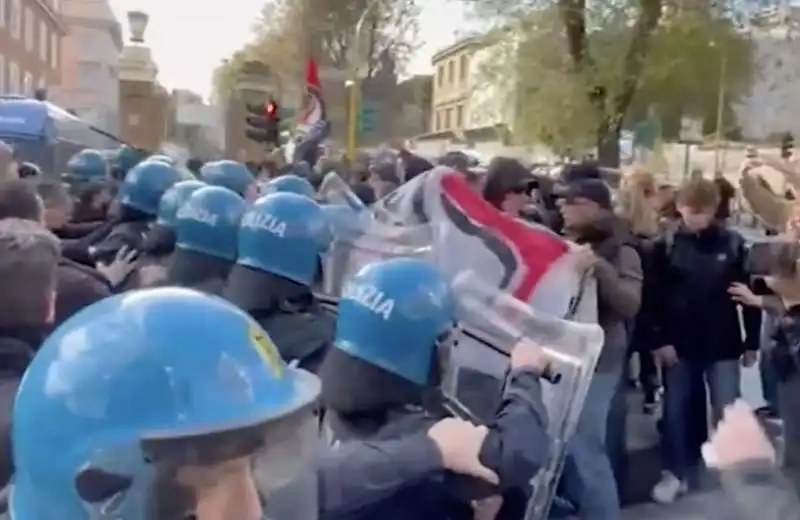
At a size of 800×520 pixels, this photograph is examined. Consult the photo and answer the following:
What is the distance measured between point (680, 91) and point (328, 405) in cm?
2353

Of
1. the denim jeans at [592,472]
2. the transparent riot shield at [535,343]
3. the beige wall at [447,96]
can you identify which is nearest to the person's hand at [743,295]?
the denim jeans at [592,472]

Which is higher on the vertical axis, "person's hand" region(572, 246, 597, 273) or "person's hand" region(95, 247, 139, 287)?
"person's hand" region(572, 246, 597, 273)

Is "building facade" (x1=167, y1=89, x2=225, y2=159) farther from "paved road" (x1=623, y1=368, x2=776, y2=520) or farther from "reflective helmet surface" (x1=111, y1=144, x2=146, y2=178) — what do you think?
"paved road" (x1=623, y1=368, x2=776, y2=520)

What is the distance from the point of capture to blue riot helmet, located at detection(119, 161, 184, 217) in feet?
19.5

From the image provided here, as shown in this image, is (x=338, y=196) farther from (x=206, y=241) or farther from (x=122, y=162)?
(x=122, y=162)

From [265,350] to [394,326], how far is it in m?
0.98

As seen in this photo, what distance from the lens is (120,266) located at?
5.25 m

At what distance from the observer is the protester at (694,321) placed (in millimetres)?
6551

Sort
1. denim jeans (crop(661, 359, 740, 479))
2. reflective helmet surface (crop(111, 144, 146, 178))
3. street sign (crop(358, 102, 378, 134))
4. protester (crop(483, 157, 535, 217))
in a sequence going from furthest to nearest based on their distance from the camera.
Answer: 1. street sign (crop(358, 102, 378, 134))
2. reflective helmet surface (crop(111, 144, 146, 178))
3. denim jeans (crop(661, 359, 740, 479))
4. protester (crop(483, 157, 535, 217))

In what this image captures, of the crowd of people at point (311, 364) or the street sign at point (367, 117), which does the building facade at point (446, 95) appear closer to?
the street sign at point (367, 117)

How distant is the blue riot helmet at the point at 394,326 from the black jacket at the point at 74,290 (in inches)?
54.6

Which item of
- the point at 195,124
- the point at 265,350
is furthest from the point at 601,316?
the point at 195,124

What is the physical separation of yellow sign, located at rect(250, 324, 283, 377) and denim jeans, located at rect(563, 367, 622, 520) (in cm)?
345

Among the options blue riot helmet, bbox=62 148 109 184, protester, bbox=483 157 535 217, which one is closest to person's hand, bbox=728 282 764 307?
protester, bbox=483 157 535 217
